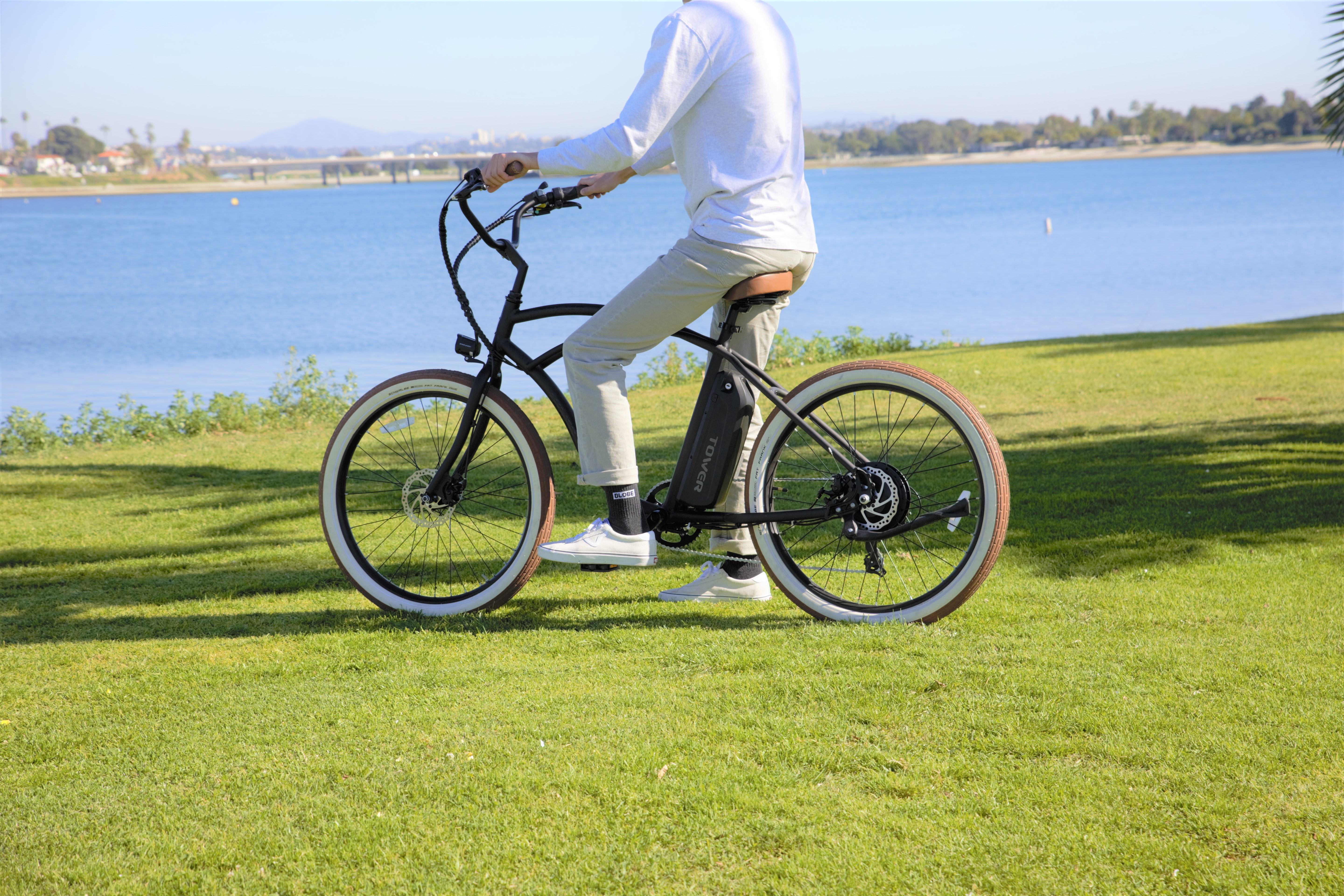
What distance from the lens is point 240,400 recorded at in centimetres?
1114

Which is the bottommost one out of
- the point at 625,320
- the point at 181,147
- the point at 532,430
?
the point at 532,430

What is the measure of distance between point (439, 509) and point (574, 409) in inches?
28.0

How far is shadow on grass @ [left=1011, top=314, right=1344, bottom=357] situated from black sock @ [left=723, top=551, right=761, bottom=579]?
28.6 ft

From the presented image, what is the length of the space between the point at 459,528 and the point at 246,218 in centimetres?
9399

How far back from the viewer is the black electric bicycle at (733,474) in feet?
11.8

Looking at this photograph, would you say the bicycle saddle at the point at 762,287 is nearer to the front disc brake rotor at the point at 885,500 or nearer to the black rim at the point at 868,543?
the black rim at the point at 868,543

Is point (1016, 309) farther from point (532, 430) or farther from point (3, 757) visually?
point (3, 757)

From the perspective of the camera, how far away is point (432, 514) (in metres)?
4.05

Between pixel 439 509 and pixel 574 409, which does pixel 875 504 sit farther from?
pixel 439 509

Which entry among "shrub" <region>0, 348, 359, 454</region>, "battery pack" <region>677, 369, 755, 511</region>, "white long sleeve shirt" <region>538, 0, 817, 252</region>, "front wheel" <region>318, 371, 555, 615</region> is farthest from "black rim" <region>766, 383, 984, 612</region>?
"shrub" <region>0, 348, 359, 454</region>

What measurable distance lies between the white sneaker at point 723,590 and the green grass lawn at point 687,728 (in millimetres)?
77

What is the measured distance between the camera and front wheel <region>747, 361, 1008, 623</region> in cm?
350

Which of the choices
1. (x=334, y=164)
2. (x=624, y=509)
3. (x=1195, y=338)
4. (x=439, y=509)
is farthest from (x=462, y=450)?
(x=334, y=164)

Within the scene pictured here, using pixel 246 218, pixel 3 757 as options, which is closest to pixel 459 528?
pixel 3 757
